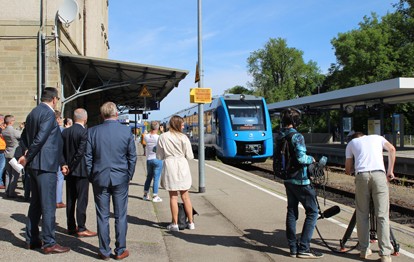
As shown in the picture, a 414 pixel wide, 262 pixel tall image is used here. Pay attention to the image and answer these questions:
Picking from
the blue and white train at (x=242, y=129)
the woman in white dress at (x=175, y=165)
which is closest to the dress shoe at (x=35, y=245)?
the woman in white dress at (x=175, y=165)

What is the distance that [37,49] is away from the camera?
13.6 metres

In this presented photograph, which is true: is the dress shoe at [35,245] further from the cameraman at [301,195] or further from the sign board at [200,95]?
the sign board at [200,95]

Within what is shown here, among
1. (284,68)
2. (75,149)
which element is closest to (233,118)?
(75,149)

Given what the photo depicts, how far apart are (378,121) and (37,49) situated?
18.2m

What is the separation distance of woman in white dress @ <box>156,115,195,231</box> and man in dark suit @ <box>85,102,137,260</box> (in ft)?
3.96

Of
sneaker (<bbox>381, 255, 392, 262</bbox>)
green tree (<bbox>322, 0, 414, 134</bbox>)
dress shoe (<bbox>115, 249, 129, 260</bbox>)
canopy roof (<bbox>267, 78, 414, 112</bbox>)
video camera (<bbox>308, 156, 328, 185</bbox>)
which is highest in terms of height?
green tree (<bbox>322, 0, 414, 134</bbox>)

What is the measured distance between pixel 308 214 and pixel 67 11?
1095 cm

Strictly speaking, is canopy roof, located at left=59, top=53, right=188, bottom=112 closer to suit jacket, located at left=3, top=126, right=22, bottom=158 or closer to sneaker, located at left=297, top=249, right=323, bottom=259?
suit jacket, located at left=3, top=126, right=22, bottom=158

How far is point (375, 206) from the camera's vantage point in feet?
17.1

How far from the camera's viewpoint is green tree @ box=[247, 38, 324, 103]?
243 feet

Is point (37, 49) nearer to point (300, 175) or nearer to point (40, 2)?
point (40, 2)

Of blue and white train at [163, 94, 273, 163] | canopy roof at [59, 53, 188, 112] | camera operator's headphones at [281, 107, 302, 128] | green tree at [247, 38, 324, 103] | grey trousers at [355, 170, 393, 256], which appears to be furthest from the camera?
green tree at [247, 38, 324, 103]

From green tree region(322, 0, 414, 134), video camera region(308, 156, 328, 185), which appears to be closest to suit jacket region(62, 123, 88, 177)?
video camera region(308, 156, 328, 185)

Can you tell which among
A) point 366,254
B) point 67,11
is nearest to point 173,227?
point 366,254
